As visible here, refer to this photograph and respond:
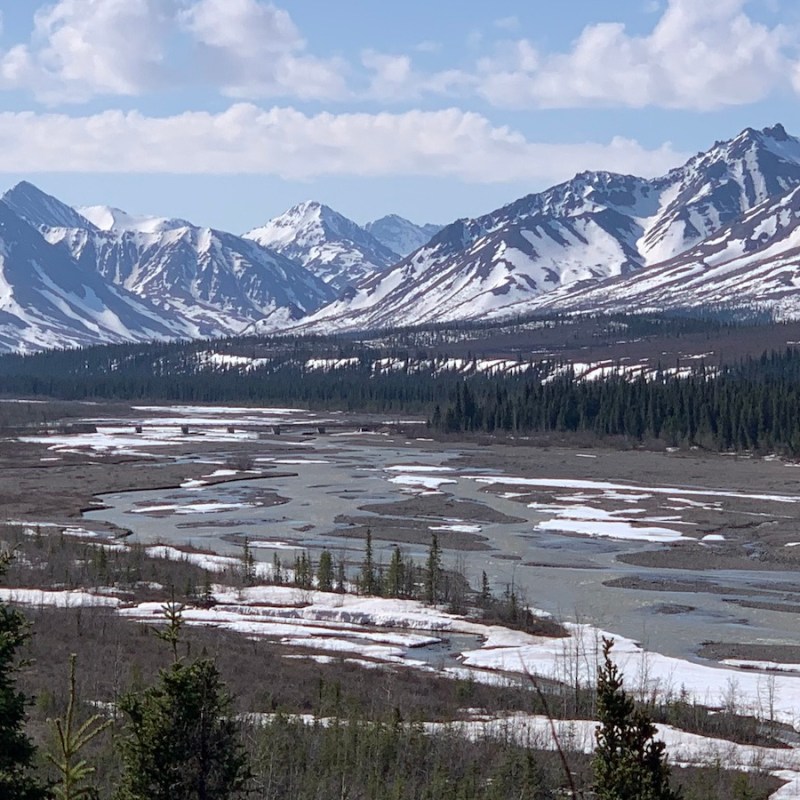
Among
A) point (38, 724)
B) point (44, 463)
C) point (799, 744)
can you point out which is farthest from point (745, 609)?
point (44, 463)

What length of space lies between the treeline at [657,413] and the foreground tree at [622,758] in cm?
11948

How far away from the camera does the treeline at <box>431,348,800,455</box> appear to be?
13688cm

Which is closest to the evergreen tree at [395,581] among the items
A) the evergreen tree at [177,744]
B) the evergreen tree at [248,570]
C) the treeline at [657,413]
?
the evergreen tree at [248,570]

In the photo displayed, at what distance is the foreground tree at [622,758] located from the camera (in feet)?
36.7

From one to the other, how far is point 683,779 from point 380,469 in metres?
89.8

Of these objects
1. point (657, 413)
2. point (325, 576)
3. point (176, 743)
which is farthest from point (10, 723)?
point (657, 413)

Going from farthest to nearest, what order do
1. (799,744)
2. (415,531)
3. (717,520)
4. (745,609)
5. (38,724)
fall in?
(717,520) → (415,531) → (745,609) → (799,744) → (38,724)

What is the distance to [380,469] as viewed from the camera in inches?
4542

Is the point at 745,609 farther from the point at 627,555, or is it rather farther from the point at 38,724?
the point at 38,724

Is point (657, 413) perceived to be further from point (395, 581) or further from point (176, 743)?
point (176, 743)

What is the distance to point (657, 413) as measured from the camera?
15300cm

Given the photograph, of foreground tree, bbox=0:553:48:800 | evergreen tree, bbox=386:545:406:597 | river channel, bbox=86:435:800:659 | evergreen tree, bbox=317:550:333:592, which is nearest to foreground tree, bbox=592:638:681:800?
foreground tree, bbox=0:553:48:800

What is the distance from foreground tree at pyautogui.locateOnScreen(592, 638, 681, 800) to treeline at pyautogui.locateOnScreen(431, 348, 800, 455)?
392ft

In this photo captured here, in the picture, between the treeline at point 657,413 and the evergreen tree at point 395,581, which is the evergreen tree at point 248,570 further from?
the treeline at point 657,413
